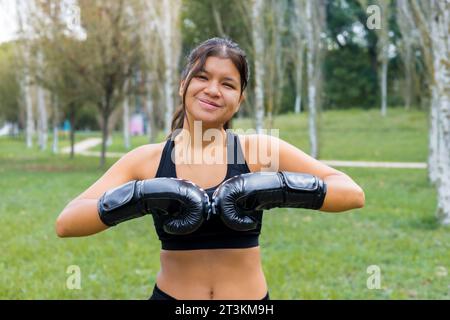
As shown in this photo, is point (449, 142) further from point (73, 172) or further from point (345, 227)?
point (73, 172)

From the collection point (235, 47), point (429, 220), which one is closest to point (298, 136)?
point (429, 220)

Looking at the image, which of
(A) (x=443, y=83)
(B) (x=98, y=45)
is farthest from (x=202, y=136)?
(B) (x=98, y=45)

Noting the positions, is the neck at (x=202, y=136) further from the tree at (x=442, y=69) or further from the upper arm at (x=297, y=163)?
the tree at (x=442, y=69)

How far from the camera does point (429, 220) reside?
748cm

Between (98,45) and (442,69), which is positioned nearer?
(442,69)

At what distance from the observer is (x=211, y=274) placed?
186 centimetres

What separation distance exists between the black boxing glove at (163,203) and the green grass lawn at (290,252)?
3.01 meters

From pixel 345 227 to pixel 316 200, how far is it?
5.71 metres

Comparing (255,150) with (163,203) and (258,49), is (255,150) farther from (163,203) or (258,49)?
(258,49)

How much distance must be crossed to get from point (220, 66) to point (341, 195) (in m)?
0.57

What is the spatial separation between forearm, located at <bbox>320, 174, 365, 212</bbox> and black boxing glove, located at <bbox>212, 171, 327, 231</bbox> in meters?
0.03

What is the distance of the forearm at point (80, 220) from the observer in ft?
5.70

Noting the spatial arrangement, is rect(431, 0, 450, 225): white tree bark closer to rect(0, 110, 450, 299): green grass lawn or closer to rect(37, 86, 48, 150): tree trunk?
rect(0, 110, 450, 299): green grass lawn

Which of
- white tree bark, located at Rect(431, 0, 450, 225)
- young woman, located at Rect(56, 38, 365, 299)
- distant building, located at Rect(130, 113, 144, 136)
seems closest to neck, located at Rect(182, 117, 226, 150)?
young woman, located at Rect(56, 38, 365, 299)
